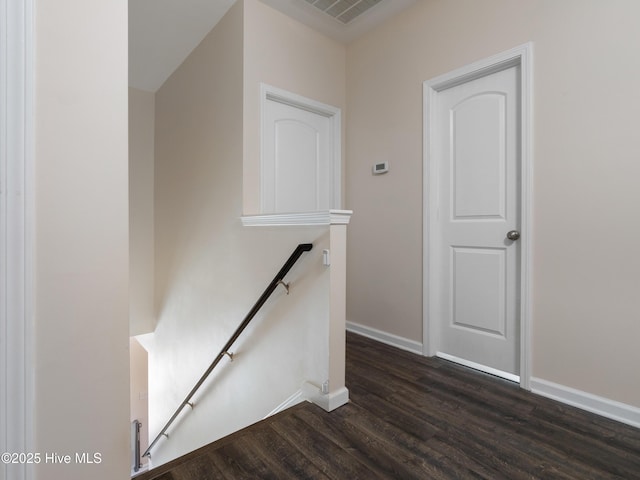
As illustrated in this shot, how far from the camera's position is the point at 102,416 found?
1.00 meters

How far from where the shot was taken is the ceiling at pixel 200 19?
260 cm

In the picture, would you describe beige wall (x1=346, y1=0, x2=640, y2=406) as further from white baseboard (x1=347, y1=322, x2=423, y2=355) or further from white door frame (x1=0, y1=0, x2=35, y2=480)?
white door frame (x1=0, y1=0, x2=35, y2=480)

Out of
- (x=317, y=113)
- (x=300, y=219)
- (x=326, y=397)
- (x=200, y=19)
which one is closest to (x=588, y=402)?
(x=326, y=397)

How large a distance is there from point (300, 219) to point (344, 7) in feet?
6.32

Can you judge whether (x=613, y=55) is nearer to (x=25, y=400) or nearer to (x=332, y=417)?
(x=332, y=417)

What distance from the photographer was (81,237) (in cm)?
97

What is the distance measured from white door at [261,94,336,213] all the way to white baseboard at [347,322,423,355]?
47.2 inches

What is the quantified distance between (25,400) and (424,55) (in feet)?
9.67

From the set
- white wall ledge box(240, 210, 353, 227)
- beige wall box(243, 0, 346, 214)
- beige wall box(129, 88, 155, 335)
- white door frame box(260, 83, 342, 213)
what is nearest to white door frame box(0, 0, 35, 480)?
white wall ledge box(240, 210, 353, 227)

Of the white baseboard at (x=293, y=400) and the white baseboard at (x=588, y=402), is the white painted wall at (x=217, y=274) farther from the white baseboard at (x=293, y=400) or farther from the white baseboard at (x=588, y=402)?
the white baseboard at (x=588, y=402)

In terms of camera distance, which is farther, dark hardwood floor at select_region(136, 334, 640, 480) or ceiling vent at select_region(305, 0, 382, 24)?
ceiling vent at select_region(305, 0, 382, 24)

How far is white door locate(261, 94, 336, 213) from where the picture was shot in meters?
2.72

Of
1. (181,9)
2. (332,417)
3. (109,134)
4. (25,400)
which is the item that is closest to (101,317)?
(25,400)
